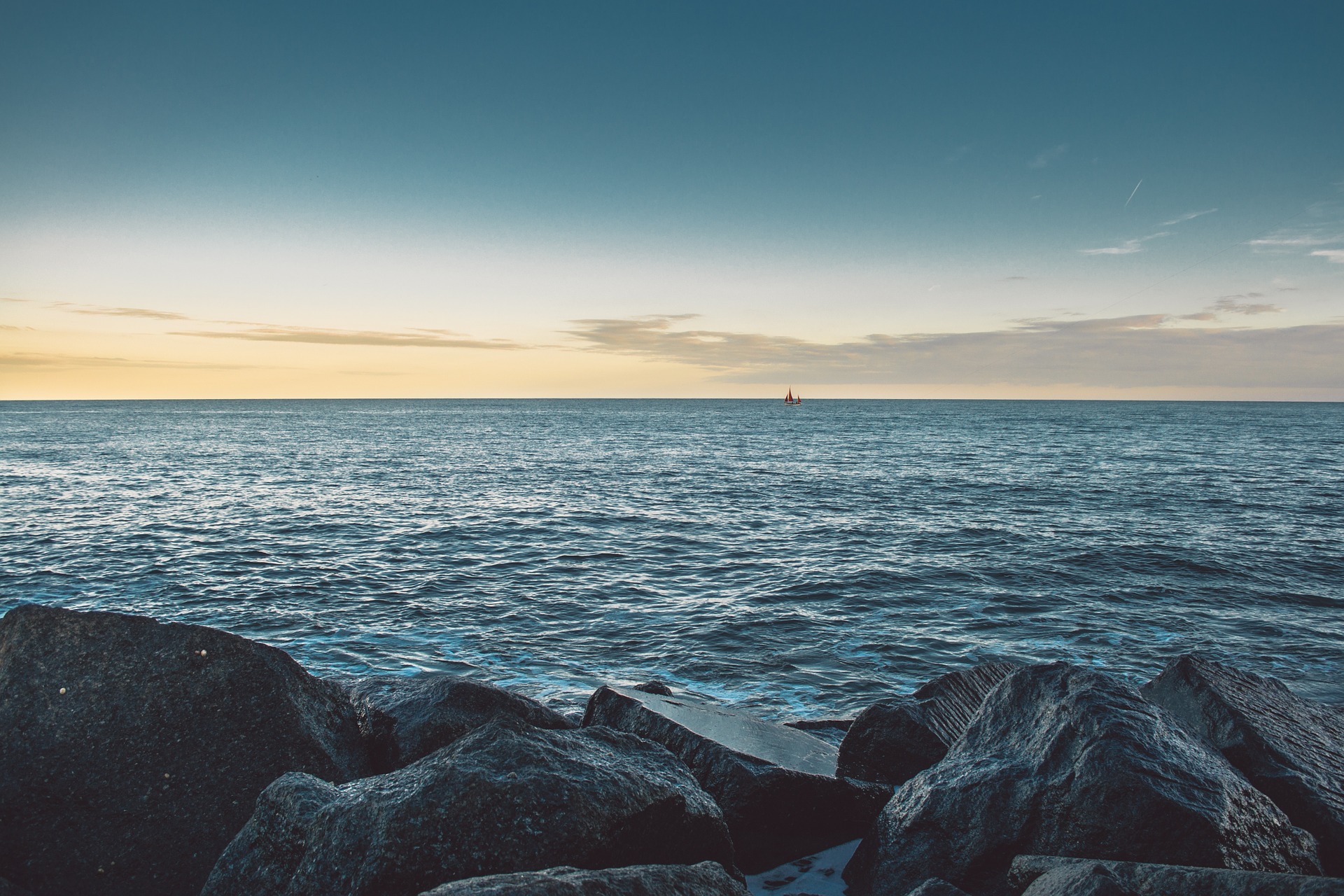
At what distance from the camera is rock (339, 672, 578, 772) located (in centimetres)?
713

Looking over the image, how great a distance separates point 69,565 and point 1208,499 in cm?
4172

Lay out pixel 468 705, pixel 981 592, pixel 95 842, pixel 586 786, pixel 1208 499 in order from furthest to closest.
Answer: pixel 1208 499 → pixel 981 592 → pixel 468 705 → pixel 95 842 → pixel 586 786

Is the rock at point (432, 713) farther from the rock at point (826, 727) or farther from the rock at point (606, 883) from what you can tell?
the rock at point (826, 727)

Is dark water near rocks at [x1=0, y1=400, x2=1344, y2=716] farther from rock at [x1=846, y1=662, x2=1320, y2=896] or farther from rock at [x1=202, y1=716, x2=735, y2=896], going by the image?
rock at [x1=202, y1=716, x2=735, y2=896]

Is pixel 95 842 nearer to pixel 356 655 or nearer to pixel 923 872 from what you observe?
pixel 923 872

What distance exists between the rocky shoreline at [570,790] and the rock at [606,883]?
0.6 inches

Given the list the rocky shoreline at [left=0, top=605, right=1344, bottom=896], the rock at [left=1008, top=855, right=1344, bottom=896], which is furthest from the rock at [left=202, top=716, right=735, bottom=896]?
the rock at [left=1008, top=855, right=1344, bottom=896]

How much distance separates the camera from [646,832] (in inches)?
202

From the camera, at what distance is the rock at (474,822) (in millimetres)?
4469

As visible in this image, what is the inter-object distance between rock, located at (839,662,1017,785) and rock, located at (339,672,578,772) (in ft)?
10.4

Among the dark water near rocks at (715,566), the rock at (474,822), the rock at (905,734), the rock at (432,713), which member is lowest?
the dark water near rocks at (715,566)

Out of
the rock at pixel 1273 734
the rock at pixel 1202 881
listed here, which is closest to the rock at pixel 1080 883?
the rock at pixel 1202 881

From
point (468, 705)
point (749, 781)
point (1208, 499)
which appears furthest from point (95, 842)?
point (1208, 499)

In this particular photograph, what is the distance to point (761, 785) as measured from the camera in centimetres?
690
